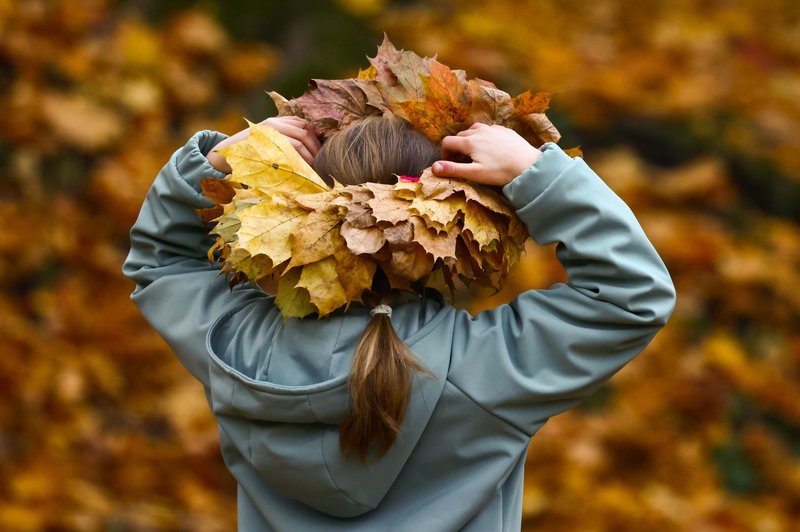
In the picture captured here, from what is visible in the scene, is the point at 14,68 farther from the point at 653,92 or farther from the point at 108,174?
the point at 653,92

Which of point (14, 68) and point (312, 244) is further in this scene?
point (14, 68)

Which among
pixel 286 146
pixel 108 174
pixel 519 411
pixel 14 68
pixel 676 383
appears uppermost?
pixel 286 146

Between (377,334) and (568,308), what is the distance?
289 mm

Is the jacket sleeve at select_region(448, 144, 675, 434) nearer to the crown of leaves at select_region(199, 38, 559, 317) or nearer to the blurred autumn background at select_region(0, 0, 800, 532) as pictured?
the crown of leaves at select_region(199, 38, 559, 317)

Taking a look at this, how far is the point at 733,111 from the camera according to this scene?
513cm

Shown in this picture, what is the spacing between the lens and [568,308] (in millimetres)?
1599

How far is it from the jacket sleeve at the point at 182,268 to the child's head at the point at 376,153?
245mm

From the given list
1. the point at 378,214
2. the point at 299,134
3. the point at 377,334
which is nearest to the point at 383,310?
the point at 377,334

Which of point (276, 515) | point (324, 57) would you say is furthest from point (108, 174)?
point (276, 515)

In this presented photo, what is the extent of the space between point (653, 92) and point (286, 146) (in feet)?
12.7

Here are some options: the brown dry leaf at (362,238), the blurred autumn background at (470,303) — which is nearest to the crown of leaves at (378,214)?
the brown dry leaf at (362,238)

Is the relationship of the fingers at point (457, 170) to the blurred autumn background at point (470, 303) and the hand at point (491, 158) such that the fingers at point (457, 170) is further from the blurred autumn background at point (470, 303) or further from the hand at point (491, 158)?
the blurred autumn background at point (470, 303)

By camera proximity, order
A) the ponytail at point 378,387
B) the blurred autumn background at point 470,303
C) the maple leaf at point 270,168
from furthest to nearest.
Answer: the blurred autumn background at point 470,303 < the maple leaf at point 270,168 < the ponytail at point 378,387

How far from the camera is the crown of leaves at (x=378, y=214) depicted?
5.07 ft
